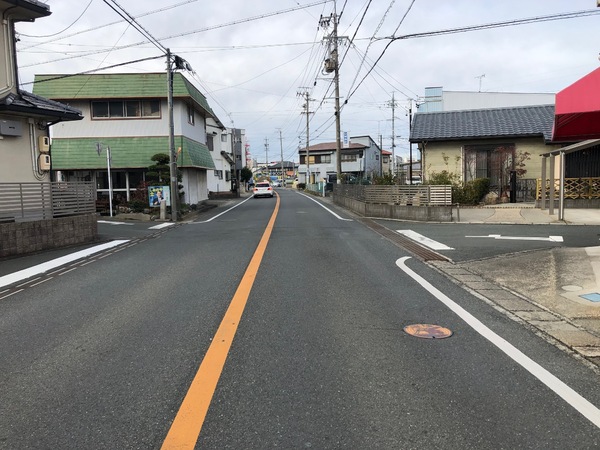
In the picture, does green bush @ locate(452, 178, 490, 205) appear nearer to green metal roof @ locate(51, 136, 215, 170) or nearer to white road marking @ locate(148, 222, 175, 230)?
white road marking @ locate(148, 222, 175, 230)

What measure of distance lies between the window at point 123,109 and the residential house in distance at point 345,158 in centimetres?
4539

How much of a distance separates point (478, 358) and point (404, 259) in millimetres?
5600

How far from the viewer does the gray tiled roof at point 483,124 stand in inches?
1006

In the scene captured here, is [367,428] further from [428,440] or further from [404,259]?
[404,259]

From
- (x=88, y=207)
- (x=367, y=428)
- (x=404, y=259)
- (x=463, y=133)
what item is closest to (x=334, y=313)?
(x=367, y=428)

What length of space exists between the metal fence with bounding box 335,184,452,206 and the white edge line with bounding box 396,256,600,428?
1209 centimetres

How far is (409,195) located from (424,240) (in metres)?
6.71

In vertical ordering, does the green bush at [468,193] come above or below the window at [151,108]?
below

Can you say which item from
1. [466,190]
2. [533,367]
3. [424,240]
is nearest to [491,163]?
[466,190]

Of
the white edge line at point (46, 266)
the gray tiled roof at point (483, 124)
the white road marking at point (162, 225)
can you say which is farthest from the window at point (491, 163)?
the white edge line at point (46, 266)

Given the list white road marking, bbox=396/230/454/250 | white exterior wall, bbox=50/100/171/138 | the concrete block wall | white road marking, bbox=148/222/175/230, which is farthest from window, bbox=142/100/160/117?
white road marking, bbox=396/230/454/250

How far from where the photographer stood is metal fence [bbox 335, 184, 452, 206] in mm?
18156

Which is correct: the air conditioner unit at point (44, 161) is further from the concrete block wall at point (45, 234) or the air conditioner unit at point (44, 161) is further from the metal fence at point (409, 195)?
the metal fence at point (409, 195)

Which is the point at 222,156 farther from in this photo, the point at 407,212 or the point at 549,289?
the point at 549,289
